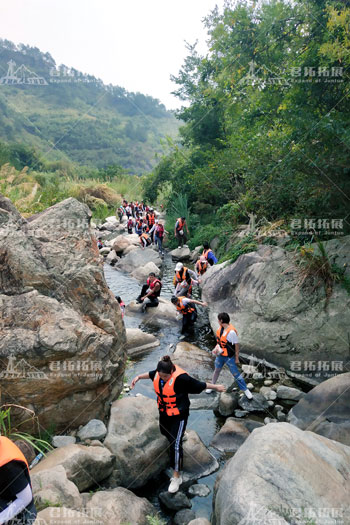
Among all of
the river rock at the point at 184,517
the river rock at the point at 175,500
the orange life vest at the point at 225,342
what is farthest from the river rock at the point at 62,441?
the orange life vest at the point at 225,342

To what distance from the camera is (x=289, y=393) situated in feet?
23.0

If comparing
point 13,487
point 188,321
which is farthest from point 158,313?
point 13,487

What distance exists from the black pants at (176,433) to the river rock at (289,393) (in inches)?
105

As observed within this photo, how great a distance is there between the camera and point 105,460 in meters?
4.65

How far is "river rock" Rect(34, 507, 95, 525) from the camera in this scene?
3.31m

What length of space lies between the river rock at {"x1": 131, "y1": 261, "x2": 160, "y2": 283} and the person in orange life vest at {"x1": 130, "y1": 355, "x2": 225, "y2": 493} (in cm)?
1027

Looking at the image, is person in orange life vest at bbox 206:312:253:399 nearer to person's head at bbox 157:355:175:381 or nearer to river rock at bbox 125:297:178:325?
person's head at bbox 157:355:175:381

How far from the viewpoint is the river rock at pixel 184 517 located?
451 cm

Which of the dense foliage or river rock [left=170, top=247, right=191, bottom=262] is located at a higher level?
the dense foliage

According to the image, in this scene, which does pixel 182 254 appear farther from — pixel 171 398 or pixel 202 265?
pixel 171 398

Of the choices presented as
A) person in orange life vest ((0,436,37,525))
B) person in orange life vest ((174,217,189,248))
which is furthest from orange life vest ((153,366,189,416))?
person in orange life vest ((174,217,189,248))

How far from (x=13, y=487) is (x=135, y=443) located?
265 centimetres

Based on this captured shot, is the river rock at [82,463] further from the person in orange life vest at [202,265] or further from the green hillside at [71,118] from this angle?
the green hillside at [71,118]

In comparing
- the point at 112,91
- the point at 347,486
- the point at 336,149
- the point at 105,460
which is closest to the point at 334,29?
the point at 336,149
